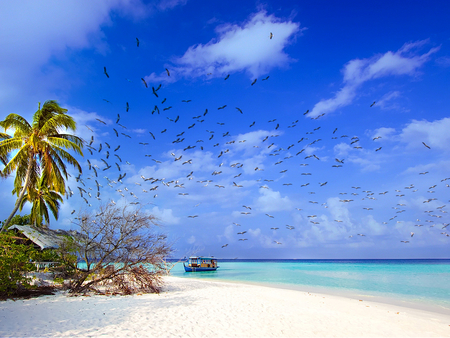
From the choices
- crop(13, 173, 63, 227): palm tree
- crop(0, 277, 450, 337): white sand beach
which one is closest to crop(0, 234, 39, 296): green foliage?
crop(0, 277, 450, 337): white sand beach

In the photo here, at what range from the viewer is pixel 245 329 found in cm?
786

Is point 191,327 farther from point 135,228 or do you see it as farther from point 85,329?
point 135,228

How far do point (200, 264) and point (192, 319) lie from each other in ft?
150

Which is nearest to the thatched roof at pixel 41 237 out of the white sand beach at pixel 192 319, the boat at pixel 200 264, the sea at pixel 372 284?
the white sand beach at pixel 192 319

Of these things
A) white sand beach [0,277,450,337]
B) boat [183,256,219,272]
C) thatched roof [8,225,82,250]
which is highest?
thatched roof [8,225,82,250]

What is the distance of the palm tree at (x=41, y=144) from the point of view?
1659 centimetres

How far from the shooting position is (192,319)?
28.3 feet

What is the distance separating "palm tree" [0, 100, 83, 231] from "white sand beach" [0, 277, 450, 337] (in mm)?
9274

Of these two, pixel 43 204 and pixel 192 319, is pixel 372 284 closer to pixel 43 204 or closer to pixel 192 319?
pixel 192 319

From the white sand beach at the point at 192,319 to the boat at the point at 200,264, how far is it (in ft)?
Result: 134

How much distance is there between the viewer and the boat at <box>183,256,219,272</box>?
50.6 meters

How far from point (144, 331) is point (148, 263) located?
679cm

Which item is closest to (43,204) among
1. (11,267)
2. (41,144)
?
(41,144)

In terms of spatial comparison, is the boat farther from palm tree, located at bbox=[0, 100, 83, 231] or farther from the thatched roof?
palm tree, located at bbox=[0, 100, 83, 231]
